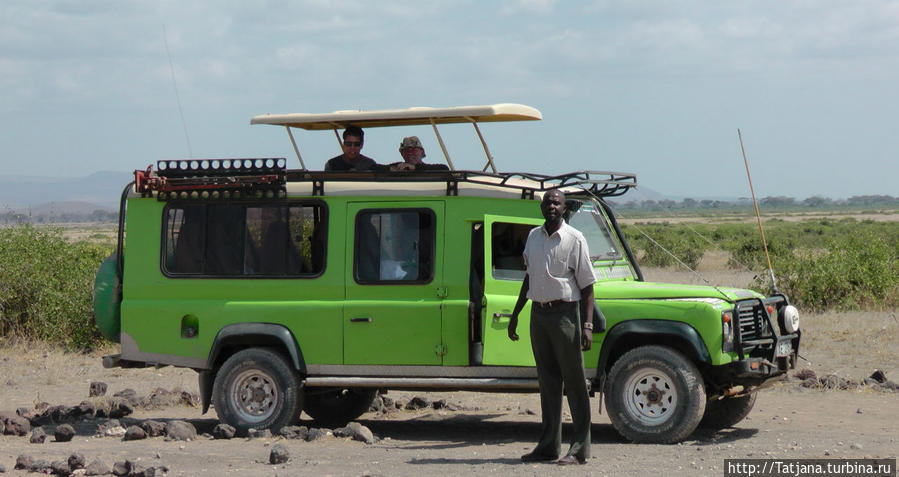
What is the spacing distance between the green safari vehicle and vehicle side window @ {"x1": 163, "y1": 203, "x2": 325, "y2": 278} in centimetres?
1

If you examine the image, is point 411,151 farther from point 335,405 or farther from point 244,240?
point 335,405

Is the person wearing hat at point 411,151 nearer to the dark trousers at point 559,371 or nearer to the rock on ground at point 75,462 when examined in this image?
the dark trousers at point 559,371

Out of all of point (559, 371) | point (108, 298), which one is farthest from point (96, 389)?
point (559, 371)

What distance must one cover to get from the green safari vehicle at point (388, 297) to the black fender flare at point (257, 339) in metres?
0.02

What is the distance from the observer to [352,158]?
1023 centimetres

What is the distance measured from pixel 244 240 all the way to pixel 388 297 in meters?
1.38

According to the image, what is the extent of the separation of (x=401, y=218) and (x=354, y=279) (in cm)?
62

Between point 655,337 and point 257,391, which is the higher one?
point 655,337

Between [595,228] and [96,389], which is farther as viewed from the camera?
[96,389]

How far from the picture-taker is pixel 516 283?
908cm

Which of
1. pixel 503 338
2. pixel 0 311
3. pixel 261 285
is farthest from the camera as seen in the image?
pixel 0 311

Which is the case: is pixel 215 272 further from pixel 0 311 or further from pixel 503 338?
pixel 0 311

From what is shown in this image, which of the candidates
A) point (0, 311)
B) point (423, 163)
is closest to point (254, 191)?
point (423, 163)

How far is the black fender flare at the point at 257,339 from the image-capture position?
374 inches
